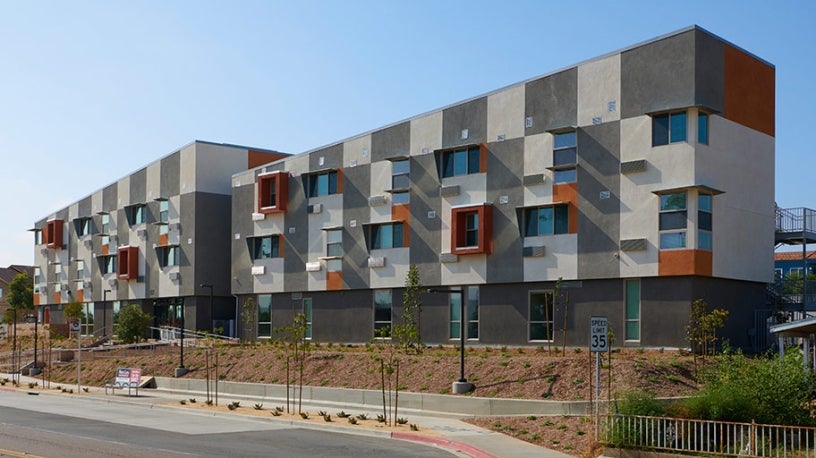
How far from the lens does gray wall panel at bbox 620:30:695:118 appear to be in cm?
3744

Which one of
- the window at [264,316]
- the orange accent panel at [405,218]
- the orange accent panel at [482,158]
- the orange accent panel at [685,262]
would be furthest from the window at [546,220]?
the window at [264,316]

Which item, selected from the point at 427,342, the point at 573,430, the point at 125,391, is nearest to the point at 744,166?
the point at 427,342

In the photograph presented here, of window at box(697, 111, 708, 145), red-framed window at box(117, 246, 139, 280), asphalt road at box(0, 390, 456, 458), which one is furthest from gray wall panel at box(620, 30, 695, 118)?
red-framed window at box(117, 246, 139, 280)

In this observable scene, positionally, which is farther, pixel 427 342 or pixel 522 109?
pixel 427 342

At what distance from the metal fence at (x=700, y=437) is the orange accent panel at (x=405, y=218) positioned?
28.2 m

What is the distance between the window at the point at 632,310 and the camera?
3916 cm

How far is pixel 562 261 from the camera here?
41719 millimetres

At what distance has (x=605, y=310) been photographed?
132ft

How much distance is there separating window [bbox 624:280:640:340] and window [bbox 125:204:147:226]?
143 ft

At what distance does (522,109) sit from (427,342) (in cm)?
1292

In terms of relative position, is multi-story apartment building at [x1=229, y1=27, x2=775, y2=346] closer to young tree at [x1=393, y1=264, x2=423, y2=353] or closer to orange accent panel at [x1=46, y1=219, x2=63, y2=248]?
young tree at [x1=393, y1=264, x2=423, y2=353]

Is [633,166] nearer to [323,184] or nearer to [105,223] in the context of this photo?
[323,184]

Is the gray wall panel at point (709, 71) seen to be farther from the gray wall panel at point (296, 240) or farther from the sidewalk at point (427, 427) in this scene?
the gray wall panel at point (296, 240)

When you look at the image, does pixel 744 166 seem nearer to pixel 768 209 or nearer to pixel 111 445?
pixel 768 209
